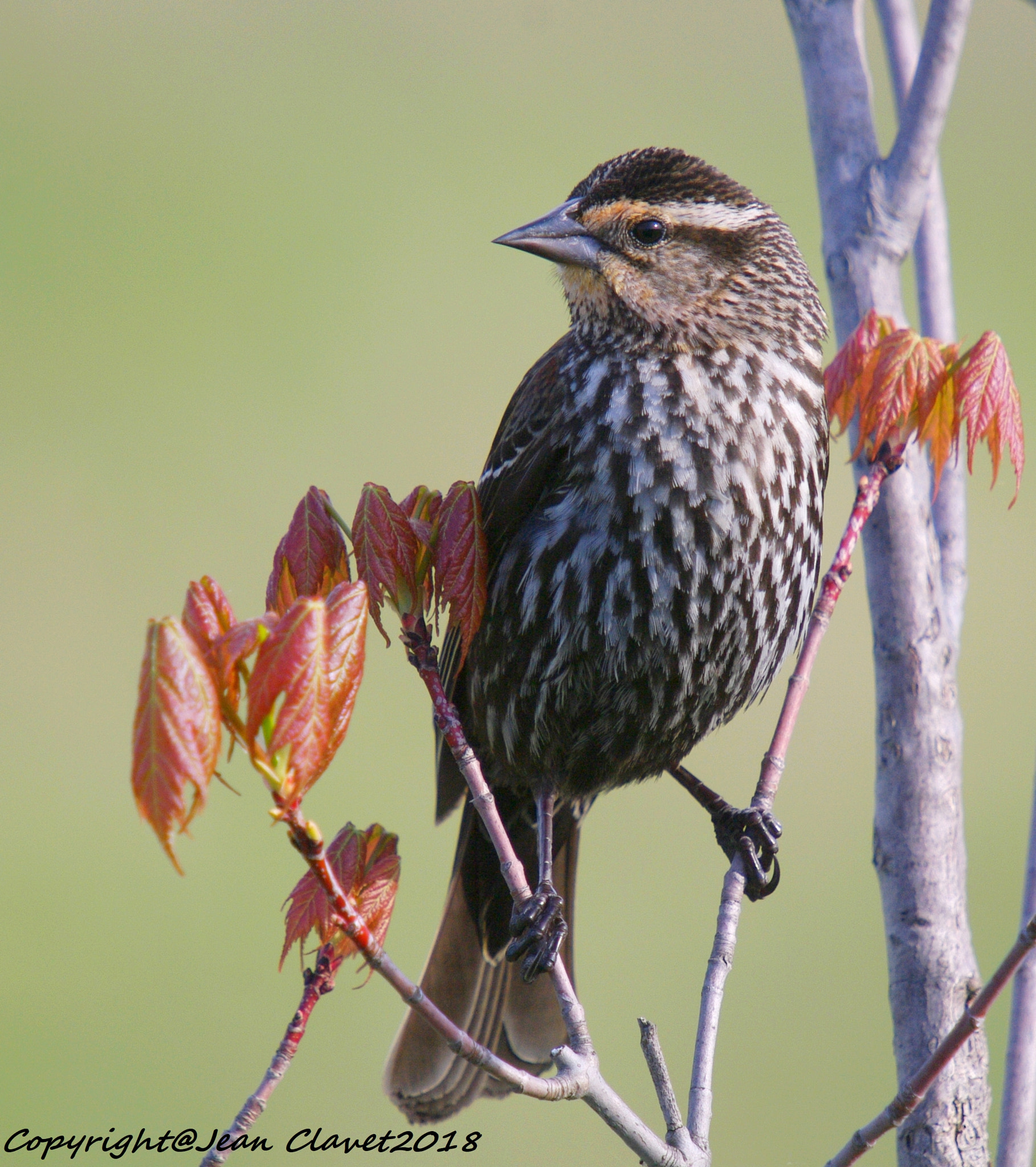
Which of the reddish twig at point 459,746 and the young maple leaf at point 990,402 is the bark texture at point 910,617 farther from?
the reddish twig at point 459,746

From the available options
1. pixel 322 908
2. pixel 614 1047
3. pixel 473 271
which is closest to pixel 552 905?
pixel 322 908

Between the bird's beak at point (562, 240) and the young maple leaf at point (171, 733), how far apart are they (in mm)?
1265

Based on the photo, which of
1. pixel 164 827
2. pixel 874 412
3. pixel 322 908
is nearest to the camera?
pixel 164 827

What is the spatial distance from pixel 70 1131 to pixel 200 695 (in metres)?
4.41

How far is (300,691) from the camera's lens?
1.24m

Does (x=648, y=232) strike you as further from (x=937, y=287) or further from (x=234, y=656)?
(x=234, y=656)

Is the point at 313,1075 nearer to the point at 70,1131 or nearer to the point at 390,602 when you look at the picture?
the point at 70,1131

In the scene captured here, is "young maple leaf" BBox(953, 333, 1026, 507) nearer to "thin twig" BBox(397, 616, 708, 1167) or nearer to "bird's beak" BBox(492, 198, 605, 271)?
"bird's beak" BBox(492, 198, 605, 271)

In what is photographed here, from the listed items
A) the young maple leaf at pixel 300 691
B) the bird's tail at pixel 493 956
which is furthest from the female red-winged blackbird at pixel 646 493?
the young maple leaf at pixel 300 691

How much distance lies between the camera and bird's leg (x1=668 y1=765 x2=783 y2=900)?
2.29 meters

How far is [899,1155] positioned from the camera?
203 centimetres

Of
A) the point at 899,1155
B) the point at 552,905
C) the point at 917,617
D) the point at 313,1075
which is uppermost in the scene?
the point at 917,617

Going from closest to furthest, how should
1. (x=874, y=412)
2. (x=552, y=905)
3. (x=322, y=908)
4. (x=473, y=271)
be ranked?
(x=322, y=908), (x=874, y=412), (x=552, y=905), (x=473, y=271)

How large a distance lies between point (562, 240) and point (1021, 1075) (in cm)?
163
